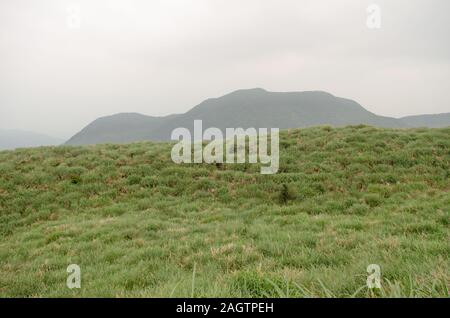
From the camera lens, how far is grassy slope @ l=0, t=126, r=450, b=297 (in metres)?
6.12

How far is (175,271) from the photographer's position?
777cm

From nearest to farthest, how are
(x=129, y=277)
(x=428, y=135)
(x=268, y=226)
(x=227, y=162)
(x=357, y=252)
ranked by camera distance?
(x=129, y=277)
(x=357, y=252)
(x=268, y=226)
(x=227, y=162)
(x=428, y=135)

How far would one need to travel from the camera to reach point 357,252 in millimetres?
8000

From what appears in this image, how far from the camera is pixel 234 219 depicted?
45.4ft

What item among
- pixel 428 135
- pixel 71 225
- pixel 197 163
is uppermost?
pixel 428 135

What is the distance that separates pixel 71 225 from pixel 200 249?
6.31 meters

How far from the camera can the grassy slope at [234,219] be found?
612cm

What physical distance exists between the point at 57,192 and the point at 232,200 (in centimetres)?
872
